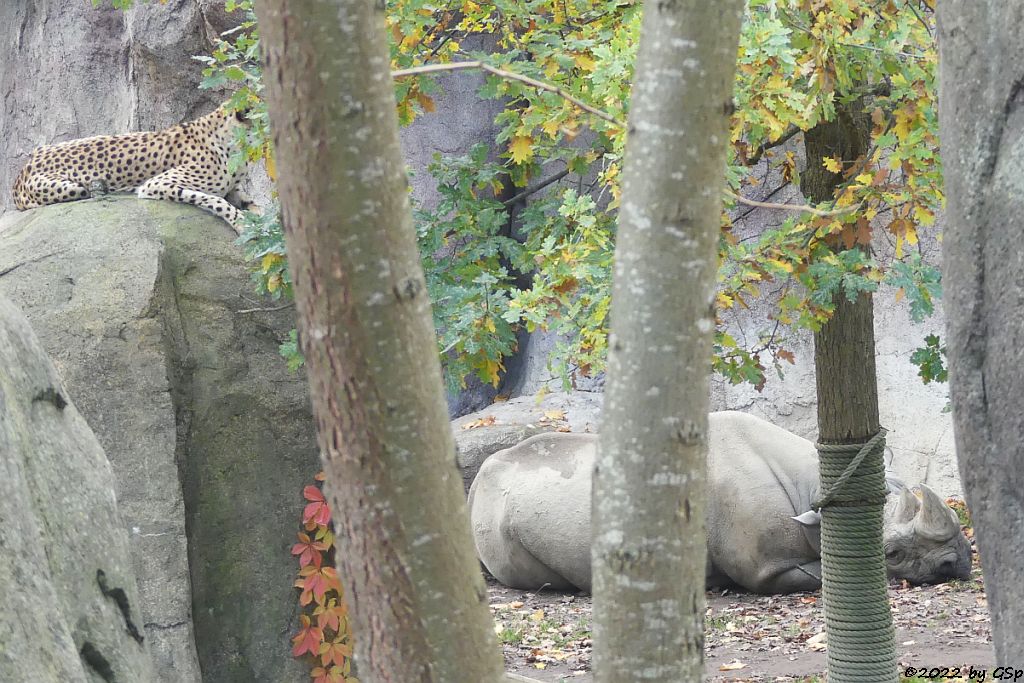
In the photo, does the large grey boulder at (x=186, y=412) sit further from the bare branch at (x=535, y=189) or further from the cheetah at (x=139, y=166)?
the bare branch at (x=535, y=189)

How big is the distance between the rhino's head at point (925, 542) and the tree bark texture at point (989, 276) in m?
5.98

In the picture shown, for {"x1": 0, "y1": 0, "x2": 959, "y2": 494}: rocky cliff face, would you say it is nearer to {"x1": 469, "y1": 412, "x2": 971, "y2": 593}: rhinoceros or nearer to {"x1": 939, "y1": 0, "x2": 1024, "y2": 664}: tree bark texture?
{"x1": 469, "y1": 412, "x2": 971, "y2": 593}: rhinoceros

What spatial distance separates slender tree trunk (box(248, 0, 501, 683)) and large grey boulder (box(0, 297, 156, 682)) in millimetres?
1262

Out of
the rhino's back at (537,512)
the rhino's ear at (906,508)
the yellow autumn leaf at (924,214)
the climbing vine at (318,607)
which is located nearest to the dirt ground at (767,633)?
the rhino's back at (537,512)

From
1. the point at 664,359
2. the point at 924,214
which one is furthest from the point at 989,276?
the point at 924,214

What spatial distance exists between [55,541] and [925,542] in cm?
694

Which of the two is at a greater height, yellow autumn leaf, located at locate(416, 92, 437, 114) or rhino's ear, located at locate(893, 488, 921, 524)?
yellow autumn leaf, located at locate(416, 92, 437, 114)

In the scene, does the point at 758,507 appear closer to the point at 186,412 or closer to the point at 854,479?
the point at 854,479

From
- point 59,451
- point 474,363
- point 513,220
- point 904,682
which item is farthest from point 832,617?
point 513,220

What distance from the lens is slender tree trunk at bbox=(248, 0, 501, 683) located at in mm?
1695

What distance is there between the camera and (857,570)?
5.89 m

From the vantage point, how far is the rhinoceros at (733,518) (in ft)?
28.6

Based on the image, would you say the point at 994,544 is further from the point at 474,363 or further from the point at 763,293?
the point at 763,293

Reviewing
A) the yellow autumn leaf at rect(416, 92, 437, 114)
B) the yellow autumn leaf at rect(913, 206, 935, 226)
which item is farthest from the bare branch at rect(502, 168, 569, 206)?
the yellow autumn leaf at rect(913, 206, 935, 226)
